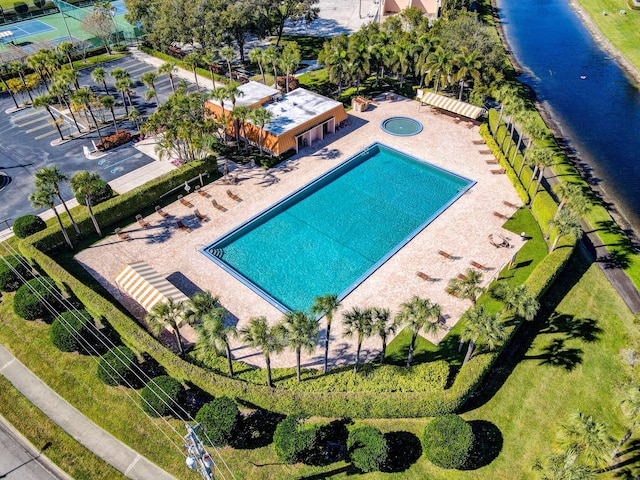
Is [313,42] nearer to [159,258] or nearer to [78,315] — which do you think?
[159,258]

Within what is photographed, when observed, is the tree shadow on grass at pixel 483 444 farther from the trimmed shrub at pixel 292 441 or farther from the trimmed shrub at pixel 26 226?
the trimmed shrub at pixel 26 226

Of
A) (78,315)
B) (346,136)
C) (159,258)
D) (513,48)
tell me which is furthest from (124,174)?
(513,48)

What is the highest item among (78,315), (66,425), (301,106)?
(301,106)

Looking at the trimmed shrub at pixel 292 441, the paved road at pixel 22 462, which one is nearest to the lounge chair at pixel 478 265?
the trimmed shrub at pixel 292 441

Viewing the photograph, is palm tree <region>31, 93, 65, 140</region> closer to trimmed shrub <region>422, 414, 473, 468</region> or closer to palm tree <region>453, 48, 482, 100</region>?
palm tree <region>453, 48, 482, 100</region>

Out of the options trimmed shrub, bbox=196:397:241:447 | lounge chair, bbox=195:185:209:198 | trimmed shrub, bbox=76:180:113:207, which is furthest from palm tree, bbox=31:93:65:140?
trimmed shrub, bbox=196:397:241:447

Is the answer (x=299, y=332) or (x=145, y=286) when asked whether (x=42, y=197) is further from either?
(x=299, y=332)
